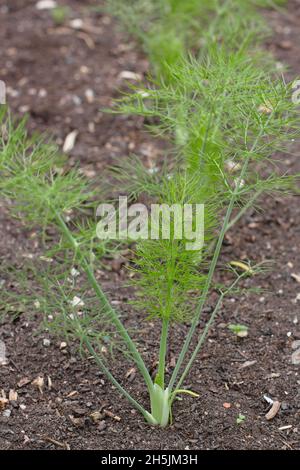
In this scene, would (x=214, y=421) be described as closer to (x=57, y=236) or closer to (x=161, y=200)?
(x=161, y=200)

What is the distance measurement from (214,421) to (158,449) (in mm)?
179

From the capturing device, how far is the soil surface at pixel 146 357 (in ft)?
6.81

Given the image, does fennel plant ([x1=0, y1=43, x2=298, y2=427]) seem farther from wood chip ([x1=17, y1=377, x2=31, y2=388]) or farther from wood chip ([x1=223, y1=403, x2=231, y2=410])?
wood chip ([x1=17, y1=377, x2=31, y2=388])

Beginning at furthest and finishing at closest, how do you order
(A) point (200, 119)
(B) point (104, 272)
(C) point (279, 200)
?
(C) point (279, 200) < (B) point (104, 272) < (A) point (200, 119)

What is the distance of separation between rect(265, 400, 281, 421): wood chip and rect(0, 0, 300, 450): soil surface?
2 centimetres

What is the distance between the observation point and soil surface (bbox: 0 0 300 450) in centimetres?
207

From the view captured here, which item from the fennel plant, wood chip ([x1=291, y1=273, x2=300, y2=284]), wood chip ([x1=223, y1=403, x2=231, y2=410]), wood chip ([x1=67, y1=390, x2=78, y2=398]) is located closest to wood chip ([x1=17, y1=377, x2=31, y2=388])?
wood chip ([x1=67, y1=390, x2=78, y2=398])

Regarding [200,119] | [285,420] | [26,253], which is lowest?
[285,420]

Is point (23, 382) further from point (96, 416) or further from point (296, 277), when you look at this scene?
point (296, 277)

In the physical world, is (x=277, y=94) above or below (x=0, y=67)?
above

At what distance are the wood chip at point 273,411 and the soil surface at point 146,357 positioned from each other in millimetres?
17

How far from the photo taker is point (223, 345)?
2400mm

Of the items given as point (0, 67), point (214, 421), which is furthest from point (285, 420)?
point (0, 67)

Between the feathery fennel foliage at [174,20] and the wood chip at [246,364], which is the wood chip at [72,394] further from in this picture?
the feathery fennel foliage at [174,20]
